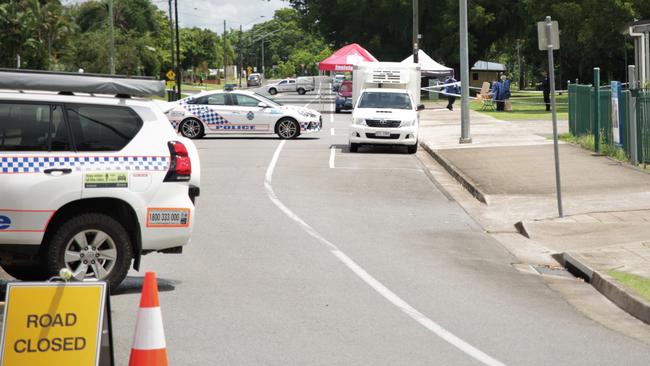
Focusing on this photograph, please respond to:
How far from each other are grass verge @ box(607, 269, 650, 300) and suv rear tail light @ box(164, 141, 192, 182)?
13.8ft

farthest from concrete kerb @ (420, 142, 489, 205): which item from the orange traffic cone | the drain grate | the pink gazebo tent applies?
the pink gazebo tent

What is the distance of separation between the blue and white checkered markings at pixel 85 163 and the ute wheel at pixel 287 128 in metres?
23.3

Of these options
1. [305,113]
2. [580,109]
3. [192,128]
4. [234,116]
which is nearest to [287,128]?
[305,113]

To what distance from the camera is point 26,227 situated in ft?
32.1

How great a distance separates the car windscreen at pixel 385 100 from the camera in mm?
30344

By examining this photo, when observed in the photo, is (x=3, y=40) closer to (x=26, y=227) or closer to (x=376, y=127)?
(x=376, y=127)

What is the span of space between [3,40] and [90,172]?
74.7 metres

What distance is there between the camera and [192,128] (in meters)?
33.5

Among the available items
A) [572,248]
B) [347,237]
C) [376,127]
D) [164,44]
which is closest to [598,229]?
[572,248]

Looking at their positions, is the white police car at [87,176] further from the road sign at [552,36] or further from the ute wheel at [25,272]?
the road sign at [552,36]

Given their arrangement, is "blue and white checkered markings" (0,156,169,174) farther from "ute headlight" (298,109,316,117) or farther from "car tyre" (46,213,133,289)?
"ute headlight" (298,109,316,117)

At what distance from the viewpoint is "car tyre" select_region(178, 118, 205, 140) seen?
109ft

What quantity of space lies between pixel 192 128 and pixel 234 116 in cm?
131

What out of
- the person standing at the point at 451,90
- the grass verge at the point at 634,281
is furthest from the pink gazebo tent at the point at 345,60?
the grass verge at the point at 634,281
